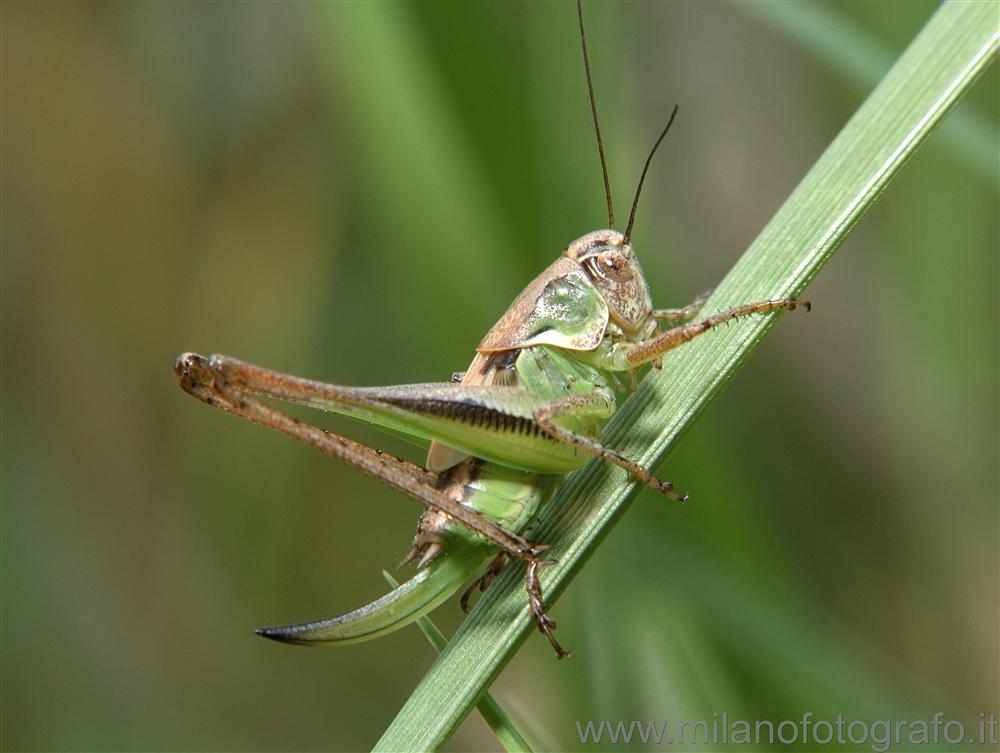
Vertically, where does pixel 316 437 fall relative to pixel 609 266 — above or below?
below

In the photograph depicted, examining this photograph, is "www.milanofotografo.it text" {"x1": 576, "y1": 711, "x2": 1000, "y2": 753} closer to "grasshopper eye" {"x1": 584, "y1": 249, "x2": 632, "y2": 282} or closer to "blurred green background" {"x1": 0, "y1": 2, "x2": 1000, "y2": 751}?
"blurred green background" {"x1": 0, "y1": 2, "x2": 1000, "y2": 751}

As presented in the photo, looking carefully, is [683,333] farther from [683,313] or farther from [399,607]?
[399,607]

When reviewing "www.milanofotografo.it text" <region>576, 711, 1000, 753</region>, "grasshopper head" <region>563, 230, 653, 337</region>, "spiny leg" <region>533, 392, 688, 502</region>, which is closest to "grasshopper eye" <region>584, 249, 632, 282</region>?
"grasshopper head" <region>563, 230, 653, 337</region>

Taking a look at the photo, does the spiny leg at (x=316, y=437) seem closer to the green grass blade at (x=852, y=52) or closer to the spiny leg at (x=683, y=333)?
the spiny leg at (x=683, y=333)

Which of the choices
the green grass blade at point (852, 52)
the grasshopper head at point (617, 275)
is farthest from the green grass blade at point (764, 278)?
the green grass blade at point (852, 52)

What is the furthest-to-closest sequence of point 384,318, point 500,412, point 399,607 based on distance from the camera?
point 384,318, point 500,412, point 399,607

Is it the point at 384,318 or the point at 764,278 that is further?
the point at 384,318

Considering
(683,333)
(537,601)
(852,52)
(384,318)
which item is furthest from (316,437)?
(384,318)
